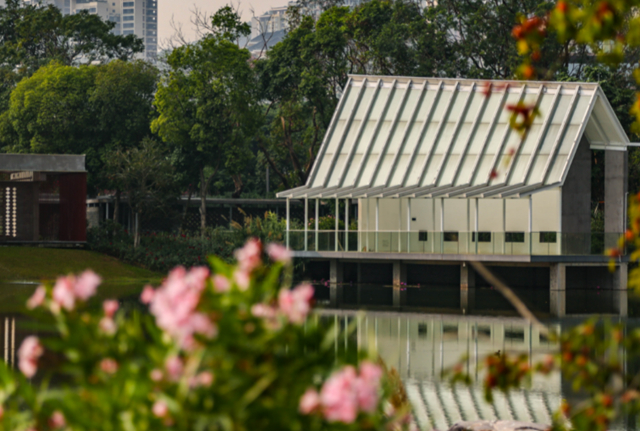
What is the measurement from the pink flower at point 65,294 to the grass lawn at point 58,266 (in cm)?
2960

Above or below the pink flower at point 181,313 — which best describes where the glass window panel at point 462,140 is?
above

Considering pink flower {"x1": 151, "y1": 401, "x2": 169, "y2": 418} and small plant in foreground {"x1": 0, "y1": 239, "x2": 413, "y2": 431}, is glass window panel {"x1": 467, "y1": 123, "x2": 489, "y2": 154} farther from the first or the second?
pink flower {"x1": 151, "y1": 401, "x2": 169, "y2": 418}

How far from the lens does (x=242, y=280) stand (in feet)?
11.3

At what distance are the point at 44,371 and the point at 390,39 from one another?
1211 inches

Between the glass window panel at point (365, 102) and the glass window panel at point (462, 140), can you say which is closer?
the glass window panel at point (462, 140)

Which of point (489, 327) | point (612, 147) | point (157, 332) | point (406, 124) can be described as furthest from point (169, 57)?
point (157, 332)

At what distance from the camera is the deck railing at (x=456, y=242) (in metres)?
28.7

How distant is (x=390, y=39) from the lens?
41375mm

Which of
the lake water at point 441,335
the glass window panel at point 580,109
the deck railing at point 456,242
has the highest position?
the glass window panel at point 580,109

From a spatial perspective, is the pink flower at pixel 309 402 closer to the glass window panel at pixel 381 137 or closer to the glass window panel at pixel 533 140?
the glass window panel at pixel 533 140

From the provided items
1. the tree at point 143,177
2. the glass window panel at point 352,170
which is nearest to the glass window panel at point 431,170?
the glass window panel at point 352,170

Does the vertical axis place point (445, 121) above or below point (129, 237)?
above

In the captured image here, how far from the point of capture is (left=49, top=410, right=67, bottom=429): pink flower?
3.51 metres

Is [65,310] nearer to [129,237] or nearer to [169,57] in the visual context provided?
[129,237]
